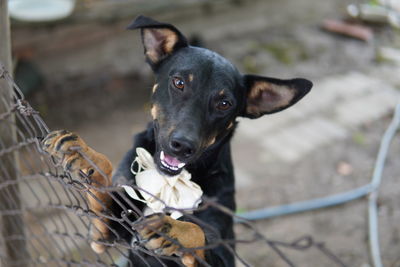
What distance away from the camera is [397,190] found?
4523mm

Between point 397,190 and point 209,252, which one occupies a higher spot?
point 209,252

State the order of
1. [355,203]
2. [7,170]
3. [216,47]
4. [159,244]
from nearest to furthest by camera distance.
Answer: [159,244] → [7,170] → [355,203] → [216,47]

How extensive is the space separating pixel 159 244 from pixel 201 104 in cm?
72

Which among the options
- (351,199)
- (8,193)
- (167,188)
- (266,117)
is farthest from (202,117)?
(266,117)

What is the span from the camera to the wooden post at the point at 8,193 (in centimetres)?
219

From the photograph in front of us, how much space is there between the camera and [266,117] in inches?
218

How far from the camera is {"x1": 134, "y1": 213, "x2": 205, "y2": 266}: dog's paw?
161cm

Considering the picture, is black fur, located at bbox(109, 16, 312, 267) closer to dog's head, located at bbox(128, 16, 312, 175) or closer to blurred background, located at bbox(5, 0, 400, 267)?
dog's head, located at bbox(128, 16, 312, 175)

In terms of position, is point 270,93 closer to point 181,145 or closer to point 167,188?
point 181,145

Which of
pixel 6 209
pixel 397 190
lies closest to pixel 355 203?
pixel 397 190

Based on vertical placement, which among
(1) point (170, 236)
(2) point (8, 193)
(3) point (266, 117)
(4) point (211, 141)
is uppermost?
(2) point (8, 193)

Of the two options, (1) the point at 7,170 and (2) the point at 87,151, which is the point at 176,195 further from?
(1) the point at 7,170

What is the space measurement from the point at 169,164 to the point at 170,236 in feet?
1.45

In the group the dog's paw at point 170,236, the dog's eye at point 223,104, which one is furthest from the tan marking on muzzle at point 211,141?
the dog's paw at point 170,236
